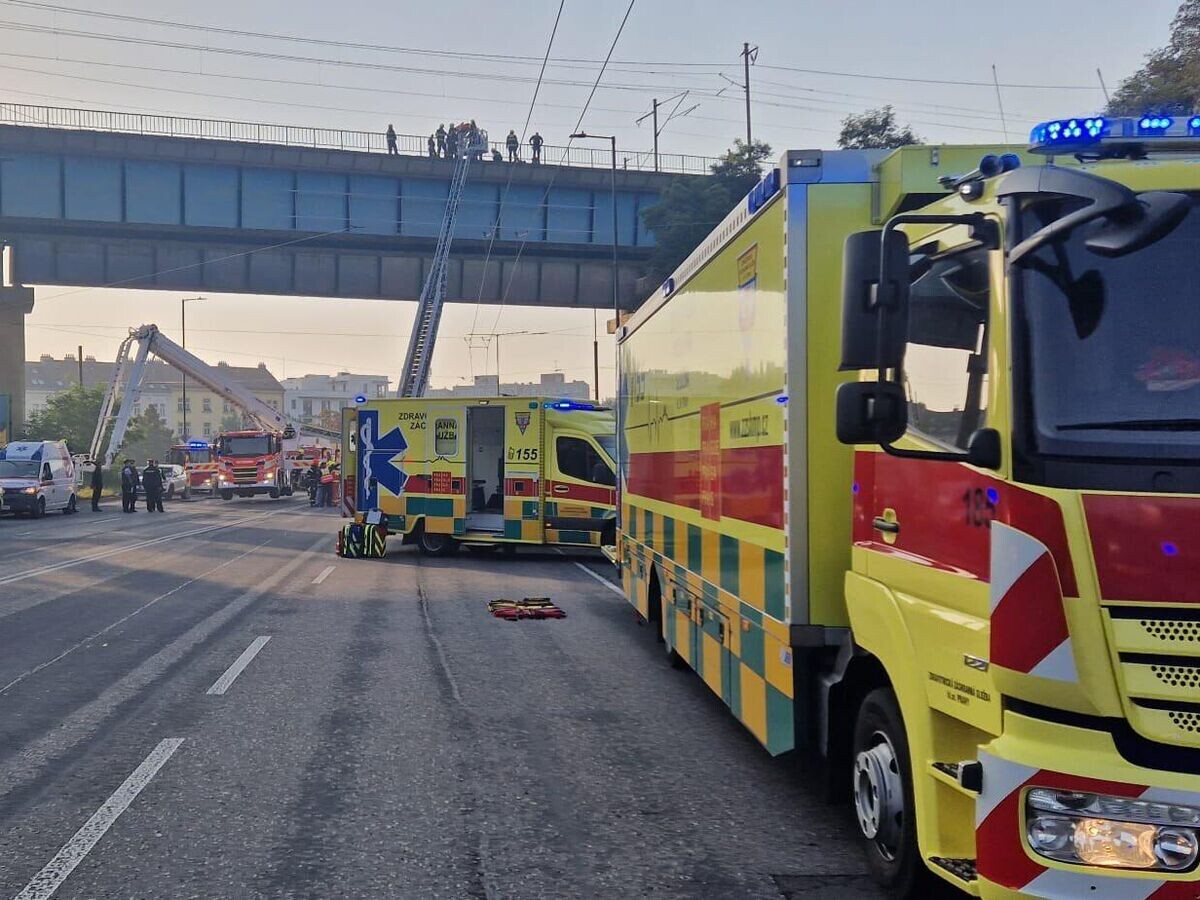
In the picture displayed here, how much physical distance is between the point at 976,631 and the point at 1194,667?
26.8 inches

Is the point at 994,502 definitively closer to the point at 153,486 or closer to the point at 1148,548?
the point at 1148,548

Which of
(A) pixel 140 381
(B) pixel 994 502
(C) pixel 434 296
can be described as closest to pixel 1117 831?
(B) pixel 994 502

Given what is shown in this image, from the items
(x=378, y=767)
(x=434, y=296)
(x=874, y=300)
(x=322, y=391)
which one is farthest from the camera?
(x=322, y=391)

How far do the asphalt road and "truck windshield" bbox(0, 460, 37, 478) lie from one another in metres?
23.8

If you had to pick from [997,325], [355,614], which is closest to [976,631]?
[997,325]

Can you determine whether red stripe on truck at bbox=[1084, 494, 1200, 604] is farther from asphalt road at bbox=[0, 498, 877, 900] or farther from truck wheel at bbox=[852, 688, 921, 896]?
asphalt road at bbox=[0, 498, 877, 900]

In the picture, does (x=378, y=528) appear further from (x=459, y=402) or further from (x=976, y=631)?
A: (x=976, y=631)

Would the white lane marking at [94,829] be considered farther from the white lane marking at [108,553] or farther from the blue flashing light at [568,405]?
the blue flashing light at [568,405]

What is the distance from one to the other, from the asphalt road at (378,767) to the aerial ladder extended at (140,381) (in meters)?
30.8

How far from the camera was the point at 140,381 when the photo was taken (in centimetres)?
4356

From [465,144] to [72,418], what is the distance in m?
37.4


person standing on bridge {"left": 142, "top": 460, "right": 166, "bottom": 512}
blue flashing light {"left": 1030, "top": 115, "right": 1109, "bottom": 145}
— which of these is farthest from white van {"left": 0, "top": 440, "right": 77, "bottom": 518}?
blue flashing light {"left": 1030, "top": 115, "right": 1109, "bottom": 145}

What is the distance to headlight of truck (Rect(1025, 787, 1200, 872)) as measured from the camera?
345 centimetres

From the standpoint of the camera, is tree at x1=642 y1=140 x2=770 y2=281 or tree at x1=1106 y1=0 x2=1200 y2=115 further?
tree at x1=642 y1=140 x2=770 y2=281
